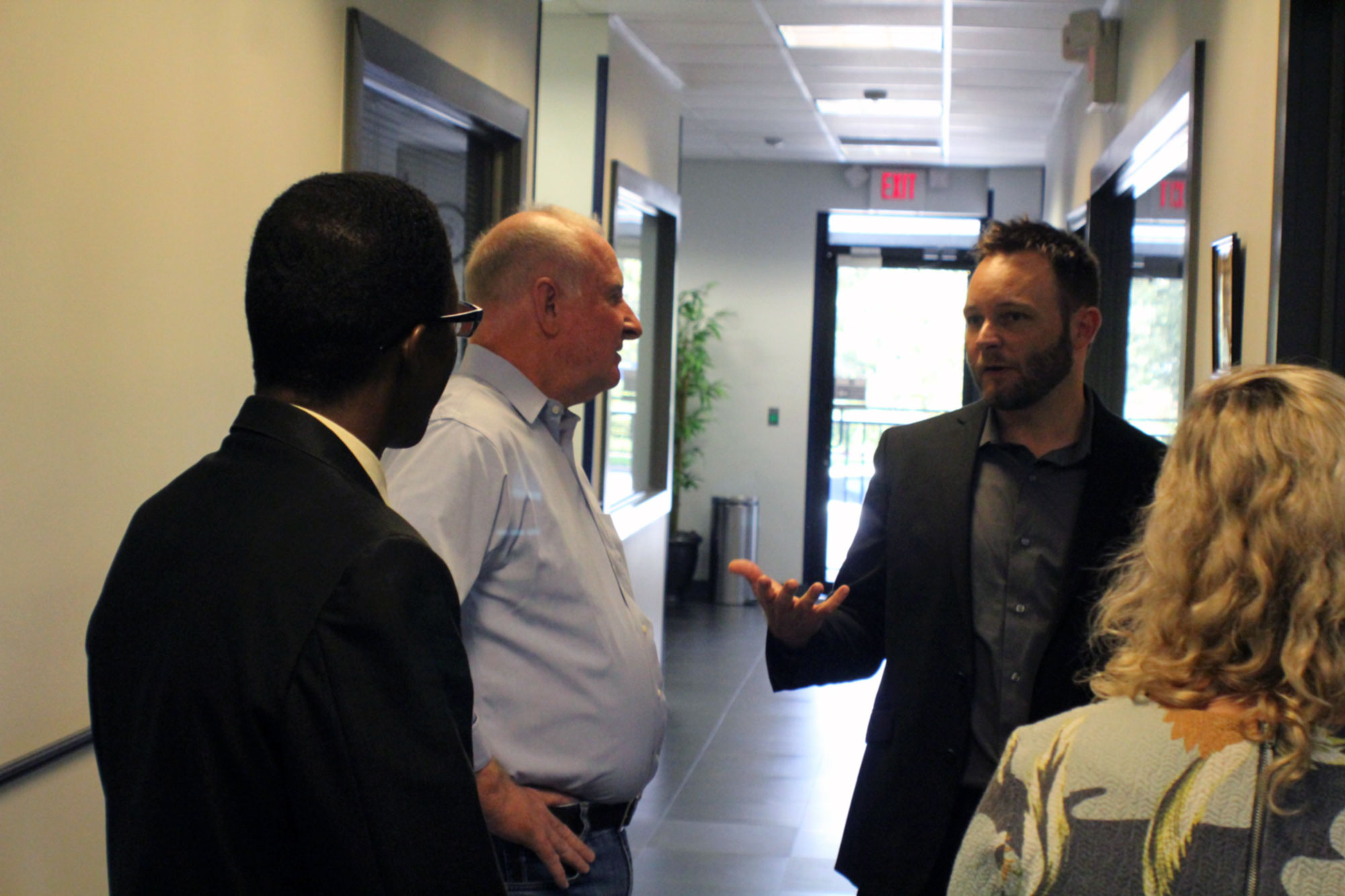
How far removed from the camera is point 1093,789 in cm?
107

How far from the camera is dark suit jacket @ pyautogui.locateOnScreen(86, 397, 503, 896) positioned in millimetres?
857

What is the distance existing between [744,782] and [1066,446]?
3275 millimetres

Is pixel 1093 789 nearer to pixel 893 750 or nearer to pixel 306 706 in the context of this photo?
pixel 306 706

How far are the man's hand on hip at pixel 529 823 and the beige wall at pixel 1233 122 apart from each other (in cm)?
157

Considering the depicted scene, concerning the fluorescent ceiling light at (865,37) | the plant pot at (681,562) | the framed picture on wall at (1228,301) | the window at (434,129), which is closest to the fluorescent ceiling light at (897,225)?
the plant pot at (681,562)

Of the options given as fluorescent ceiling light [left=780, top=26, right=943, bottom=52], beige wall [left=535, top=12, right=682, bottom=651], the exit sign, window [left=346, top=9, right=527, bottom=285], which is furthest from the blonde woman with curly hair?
the exit sign

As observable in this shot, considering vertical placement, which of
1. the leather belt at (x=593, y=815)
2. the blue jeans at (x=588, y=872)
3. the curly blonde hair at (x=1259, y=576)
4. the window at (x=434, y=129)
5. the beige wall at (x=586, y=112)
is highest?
the beige wall at (x=586, y=112)

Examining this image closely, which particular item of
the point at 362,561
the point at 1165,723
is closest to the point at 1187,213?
the point at 1165,723

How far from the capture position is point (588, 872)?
1729 millimetres

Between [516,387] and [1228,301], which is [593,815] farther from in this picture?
[1228,301]

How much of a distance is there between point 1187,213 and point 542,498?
2.00m

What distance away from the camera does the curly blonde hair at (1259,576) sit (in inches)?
41.3

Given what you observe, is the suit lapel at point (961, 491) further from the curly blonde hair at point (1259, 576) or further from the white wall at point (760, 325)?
the white wall at point (760, 325)

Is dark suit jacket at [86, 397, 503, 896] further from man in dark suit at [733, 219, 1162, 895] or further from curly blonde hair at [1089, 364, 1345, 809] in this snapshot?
man in dark suit at [733, 219, 1162, 895]
